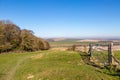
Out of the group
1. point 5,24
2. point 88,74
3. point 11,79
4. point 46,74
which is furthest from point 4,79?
point 5,24

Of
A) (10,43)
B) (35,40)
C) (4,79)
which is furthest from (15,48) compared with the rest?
(4,79)

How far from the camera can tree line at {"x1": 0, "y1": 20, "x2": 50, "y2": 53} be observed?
41375 mm

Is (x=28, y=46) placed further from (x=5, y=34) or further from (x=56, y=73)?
(x=56, y=73)

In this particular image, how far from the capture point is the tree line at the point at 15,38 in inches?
1629

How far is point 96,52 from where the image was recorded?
22.3 meters

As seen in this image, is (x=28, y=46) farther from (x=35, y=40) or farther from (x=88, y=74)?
(x=88, y=74)

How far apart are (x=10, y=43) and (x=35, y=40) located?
6.39 meters

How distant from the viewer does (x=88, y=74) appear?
41.4 feet

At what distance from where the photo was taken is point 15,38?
43438 millimetres

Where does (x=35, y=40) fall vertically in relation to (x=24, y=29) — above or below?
below

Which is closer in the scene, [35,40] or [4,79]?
[4,79]

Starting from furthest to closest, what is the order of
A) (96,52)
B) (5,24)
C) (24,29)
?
(24,29)
(5,24)
(96,52)

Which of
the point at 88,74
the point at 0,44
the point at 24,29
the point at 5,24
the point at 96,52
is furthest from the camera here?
the point at 24,29

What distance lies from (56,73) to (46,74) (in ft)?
2.48
